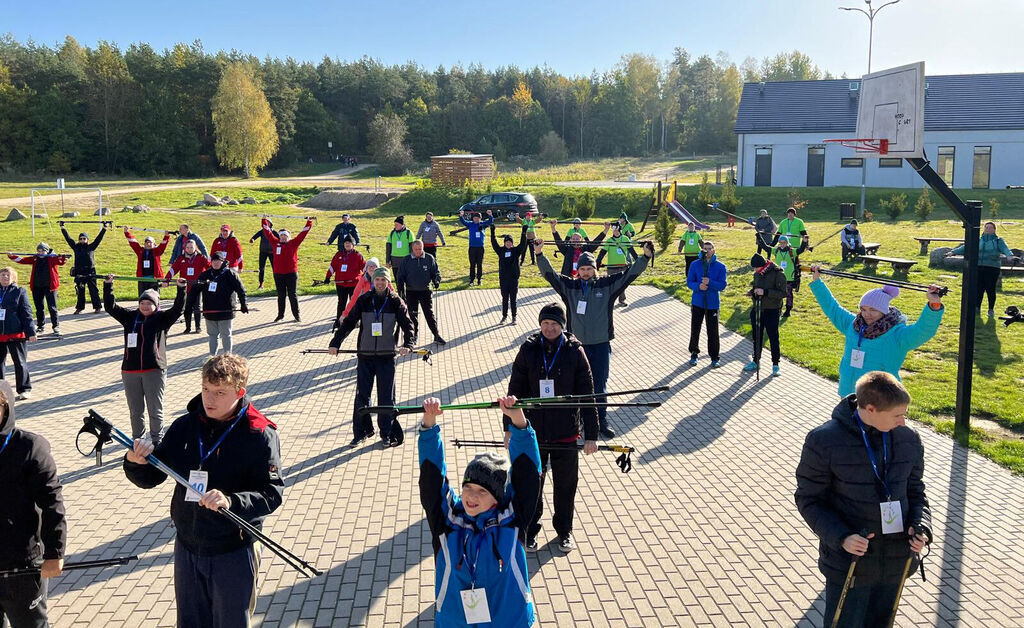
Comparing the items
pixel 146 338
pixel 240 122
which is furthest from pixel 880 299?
pixel 240 122

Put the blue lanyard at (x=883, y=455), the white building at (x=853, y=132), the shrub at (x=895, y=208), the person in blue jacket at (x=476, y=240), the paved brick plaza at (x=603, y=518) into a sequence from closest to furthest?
the blue lanyard at (x=883, y=455), the paved brick plaza at (x=603, y=518), the person in blue jacket at (x=476, y=240), the shrub at (x=895, y=208), the white building at (x=853, y=132)

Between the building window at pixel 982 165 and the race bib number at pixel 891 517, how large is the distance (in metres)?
51.3

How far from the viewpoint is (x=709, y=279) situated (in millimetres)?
12250

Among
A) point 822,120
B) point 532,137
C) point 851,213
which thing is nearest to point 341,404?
point 851,213

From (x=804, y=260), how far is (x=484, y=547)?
Answer: 22.3 metres

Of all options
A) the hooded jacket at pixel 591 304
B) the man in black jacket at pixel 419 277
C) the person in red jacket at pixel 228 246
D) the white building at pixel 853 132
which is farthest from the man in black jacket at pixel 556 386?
the white building at pixel 853 132

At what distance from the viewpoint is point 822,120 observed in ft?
165

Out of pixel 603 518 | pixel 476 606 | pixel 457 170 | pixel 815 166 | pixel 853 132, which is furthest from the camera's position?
pixel 815 166

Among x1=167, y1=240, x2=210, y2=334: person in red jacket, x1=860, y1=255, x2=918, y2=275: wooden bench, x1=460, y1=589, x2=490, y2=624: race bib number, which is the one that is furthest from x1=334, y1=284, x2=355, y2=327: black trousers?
x1=860, y1=255, x2=918, y2=275: wooden bench

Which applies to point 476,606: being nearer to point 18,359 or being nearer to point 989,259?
point 18,359

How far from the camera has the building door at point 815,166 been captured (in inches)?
1951

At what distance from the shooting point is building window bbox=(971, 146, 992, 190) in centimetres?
4709

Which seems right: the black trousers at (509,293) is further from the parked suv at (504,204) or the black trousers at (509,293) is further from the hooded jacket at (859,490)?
the parked suv at (504,204)

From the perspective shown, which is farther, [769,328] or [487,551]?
[769,328]
